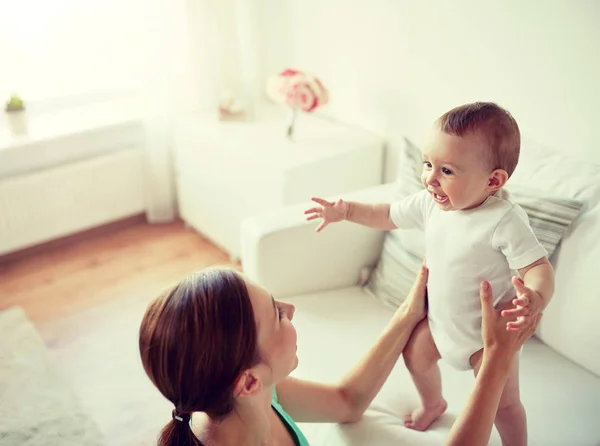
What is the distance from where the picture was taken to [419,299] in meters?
1.41

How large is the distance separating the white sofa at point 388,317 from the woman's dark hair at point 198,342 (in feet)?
1.66

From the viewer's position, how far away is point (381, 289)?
190cm

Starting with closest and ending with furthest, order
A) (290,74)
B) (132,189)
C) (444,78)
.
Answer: (444,78), (290,74), (132,189)

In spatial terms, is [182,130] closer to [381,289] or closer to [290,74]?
[290,74]

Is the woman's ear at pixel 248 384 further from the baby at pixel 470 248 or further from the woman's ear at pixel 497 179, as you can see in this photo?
the woman's ear at pixel 497 179

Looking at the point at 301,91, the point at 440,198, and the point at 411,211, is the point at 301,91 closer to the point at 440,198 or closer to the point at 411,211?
the point at 411,211

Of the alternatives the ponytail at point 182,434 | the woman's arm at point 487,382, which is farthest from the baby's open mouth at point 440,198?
the ponytail at point 182,434

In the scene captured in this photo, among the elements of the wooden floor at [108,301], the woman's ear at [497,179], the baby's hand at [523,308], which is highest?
the woman's ear at [497,179]

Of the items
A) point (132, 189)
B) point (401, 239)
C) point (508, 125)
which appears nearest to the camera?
point (508, 125)

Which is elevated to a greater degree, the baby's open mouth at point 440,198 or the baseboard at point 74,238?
the baby's open mouth at point 440,198

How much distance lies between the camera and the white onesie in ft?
3.97

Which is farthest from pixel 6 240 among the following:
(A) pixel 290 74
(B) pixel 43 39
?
(A) pixel 290 74

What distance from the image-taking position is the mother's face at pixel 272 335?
0.99m

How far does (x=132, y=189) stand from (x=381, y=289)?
1.60 metres
